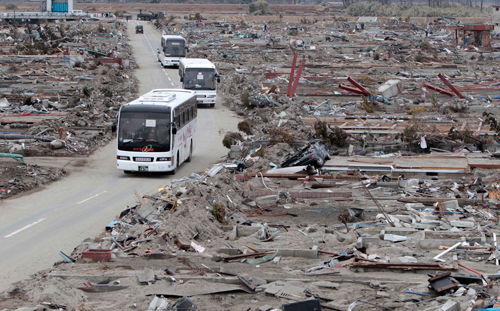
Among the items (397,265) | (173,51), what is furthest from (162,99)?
(173,51)

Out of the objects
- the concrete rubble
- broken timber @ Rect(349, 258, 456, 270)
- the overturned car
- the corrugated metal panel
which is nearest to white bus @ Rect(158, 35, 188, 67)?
the concrete rubble

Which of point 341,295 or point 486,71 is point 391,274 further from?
point 486,71

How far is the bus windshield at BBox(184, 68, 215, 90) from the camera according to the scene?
120 feet

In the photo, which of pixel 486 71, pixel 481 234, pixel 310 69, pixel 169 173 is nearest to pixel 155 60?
pixel 310 69

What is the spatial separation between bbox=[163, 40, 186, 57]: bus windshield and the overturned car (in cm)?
3369

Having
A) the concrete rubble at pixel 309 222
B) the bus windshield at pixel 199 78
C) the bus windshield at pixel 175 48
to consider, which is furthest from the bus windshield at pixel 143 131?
the bus windshield at pixel 175 48

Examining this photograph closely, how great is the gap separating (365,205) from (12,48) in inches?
Answer: 2255

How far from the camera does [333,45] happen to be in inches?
2948

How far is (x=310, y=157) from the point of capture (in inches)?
803

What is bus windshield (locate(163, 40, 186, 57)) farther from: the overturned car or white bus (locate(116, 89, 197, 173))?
the overturned car

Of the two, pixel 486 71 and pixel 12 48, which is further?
pixel 12 48

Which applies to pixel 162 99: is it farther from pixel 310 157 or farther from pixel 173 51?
pixel 173 51

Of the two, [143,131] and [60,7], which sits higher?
[60,7]

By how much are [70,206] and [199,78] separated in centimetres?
2020
